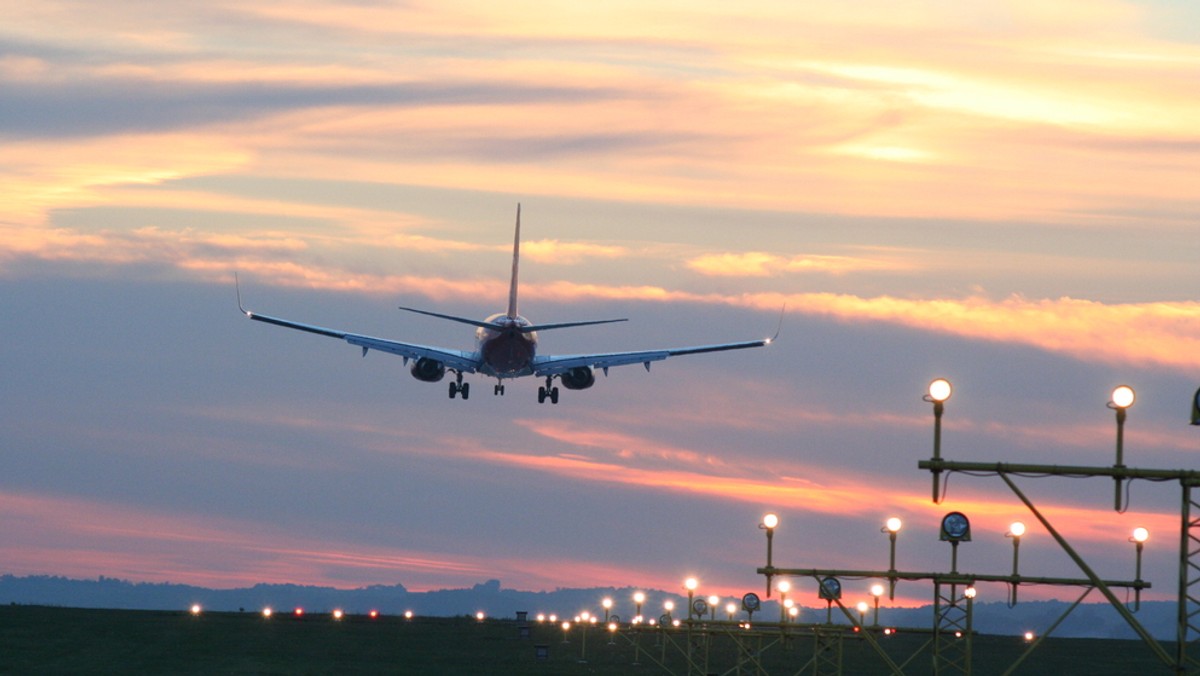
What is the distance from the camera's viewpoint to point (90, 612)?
178 meters

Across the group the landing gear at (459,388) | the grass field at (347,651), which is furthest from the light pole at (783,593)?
the landing gear at (459,388)

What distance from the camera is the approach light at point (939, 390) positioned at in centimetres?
5116

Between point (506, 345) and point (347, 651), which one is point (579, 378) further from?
point (347, 651)

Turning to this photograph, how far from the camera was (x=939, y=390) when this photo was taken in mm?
51375

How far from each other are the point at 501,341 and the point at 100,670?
146ft

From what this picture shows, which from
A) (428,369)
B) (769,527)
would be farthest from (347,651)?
(769,527)

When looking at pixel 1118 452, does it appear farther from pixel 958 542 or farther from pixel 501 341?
pixel 501 341

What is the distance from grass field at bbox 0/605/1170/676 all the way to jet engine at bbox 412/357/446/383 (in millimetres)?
23570

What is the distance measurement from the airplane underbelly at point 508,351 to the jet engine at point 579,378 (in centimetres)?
934

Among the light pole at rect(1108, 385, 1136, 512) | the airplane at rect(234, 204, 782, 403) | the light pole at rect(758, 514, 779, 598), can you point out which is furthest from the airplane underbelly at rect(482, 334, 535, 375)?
the light pole at rect(1108, 385, 1136, 512)

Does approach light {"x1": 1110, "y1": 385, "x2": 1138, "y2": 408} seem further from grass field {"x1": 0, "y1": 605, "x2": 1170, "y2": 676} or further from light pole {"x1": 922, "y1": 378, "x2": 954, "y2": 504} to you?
grass field {"x1": 0, "y1": 605, "x2": 1170, "y2": 676}

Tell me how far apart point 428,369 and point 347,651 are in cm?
2771

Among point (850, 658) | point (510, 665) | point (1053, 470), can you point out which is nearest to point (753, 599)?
point (510, 665)

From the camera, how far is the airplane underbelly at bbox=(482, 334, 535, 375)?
530ft
